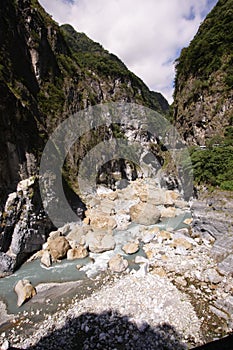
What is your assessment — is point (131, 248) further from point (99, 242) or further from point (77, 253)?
point (77, 253)

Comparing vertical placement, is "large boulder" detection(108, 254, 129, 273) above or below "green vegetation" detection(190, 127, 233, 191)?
below

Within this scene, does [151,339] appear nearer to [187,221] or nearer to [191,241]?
[191,241]

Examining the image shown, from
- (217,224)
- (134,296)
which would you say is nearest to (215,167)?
(217,224)

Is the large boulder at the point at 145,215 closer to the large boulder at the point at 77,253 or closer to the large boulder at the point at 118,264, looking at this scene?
the large boulder at the point at 118,264

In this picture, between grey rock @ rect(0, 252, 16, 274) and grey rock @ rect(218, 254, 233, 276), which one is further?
grey rock @ rect(0, 252, 16, 274)

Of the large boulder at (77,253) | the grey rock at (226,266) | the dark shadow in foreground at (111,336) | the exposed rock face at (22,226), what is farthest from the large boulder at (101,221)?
the dark shadow in foreground at (111,336)

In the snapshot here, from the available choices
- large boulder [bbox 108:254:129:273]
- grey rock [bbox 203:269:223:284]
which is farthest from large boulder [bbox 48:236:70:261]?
grey rock [bbox 203:269:223:284]

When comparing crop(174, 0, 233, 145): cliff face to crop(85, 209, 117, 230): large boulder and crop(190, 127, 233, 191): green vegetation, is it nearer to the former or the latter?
crop(190, 127, 233, 191): green vegetation
